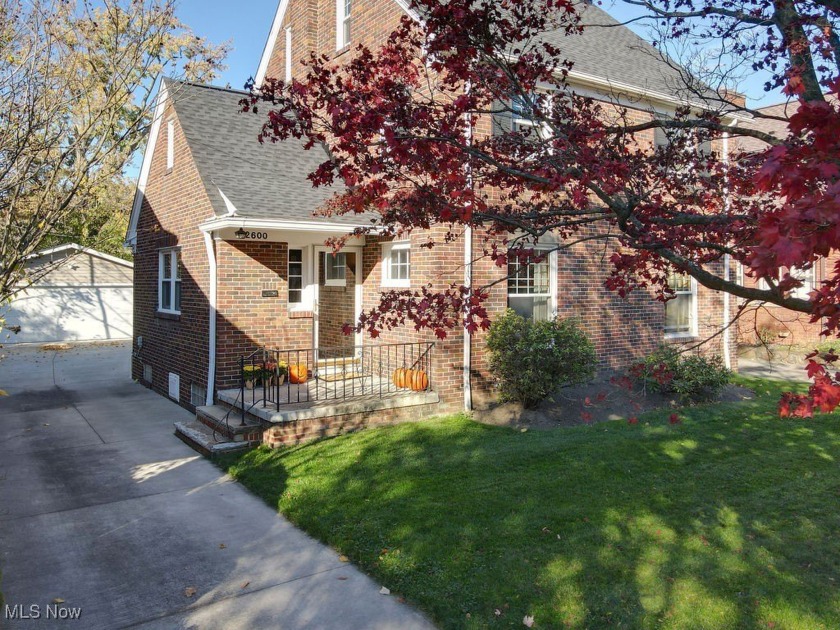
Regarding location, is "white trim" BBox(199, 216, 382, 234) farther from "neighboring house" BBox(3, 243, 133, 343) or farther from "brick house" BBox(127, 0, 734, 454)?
"neighboring house" BBox(3, 243, 133, 343)

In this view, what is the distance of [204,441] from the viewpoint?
29.8 ft

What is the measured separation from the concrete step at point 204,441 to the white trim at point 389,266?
3.71 metres

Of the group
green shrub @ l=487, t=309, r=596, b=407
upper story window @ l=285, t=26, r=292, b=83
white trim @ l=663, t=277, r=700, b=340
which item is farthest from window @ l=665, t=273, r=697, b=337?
upper story window @ l=285, t=26, r=292, b=83

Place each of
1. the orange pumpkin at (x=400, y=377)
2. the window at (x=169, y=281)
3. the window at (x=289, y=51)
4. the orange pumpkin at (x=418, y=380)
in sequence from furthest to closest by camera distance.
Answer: the window at (x=289, y=51)
the window at (x=169, y=281)
the orange pumpkin at (x=400, y=377)
the orange pumpkin at (x=418, y=380)

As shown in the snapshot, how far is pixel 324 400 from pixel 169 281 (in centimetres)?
572

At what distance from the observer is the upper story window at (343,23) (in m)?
13.1

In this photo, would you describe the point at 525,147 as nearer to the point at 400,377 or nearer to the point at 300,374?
the point at 400,377

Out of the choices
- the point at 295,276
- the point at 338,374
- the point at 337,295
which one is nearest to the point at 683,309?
the point at 337,295

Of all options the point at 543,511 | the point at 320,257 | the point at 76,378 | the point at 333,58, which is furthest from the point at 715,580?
the point at 76,378

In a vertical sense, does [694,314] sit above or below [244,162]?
below

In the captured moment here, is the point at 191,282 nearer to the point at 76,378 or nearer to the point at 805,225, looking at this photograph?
the point at 76,378

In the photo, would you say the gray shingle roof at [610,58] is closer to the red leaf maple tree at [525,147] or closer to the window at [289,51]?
the window at [289,51]

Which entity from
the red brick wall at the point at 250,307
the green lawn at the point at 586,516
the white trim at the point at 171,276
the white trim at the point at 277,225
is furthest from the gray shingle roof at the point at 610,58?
the white trim at the point at 171,276

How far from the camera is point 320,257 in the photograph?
1252 centimetres
